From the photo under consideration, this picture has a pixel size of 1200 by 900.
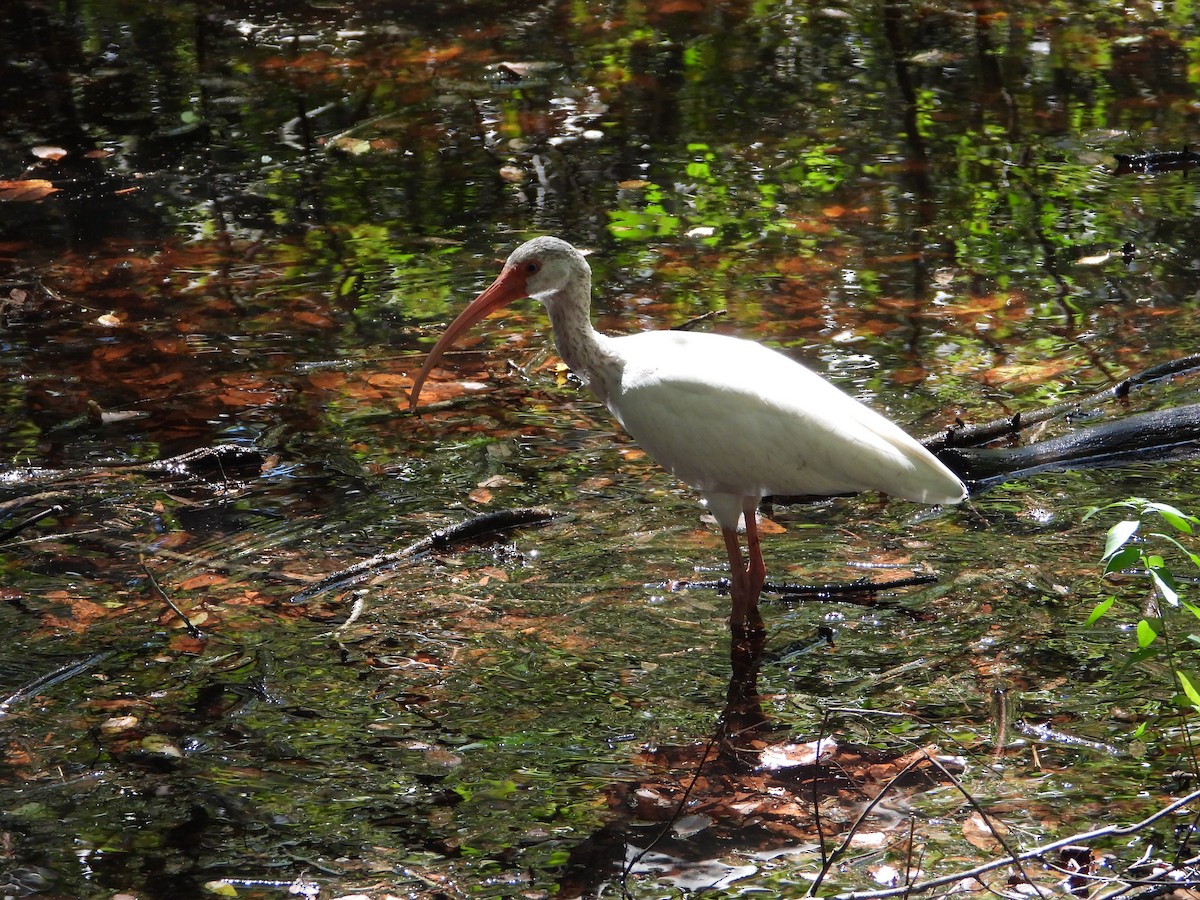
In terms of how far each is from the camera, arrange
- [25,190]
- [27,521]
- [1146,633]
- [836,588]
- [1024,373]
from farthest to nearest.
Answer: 1. [25,190]
2. [1024,373]
3. [27,521]
4. [836,588]
5. [1146,633]

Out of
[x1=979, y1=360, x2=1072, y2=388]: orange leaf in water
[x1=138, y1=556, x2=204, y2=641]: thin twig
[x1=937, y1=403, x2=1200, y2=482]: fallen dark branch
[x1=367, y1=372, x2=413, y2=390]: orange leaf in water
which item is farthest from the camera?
[x1=367, y1=372, x2=413, y2=390]: orange leaf in water

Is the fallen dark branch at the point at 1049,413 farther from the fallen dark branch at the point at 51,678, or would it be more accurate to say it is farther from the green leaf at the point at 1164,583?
the fallen dark branch at the point at 51,678

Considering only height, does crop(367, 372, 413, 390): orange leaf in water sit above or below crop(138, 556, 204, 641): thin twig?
above

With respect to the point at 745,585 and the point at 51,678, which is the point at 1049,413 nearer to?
the point at 745,585

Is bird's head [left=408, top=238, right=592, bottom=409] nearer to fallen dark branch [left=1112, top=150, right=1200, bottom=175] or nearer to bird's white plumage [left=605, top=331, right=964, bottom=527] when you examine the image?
bird's white plumage [left=605, top=331, right=964, bottom=527]

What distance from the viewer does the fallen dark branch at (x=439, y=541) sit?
4949mm

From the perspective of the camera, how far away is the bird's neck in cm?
494

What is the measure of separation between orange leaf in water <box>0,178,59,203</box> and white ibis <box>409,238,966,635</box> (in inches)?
194

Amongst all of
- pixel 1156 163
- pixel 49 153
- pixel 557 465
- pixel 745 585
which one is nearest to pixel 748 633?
pixel 745 585

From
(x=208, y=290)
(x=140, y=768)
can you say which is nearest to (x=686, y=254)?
(x=208, y=290)

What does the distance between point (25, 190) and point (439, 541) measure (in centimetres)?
499

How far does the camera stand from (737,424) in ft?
15.1

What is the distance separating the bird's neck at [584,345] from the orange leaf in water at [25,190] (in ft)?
16.4

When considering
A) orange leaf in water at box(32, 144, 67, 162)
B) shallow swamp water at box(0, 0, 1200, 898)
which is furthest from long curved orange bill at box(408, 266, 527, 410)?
orange leaf in water at box(32, 144, 67, 162)
